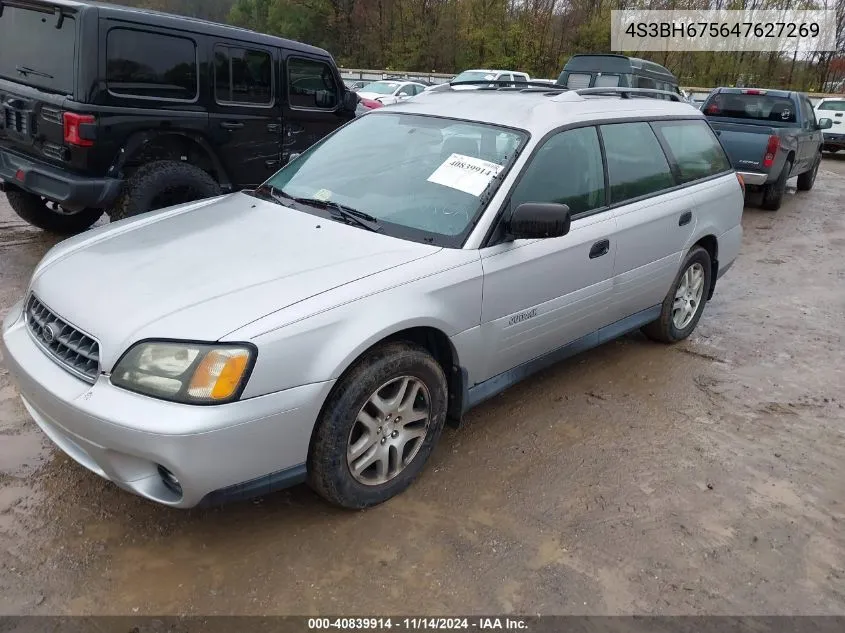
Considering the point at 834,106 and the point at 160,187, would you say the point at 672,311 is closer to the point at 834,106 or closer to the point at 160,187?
the point at 160,187

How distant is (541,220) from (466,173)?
1.68 feet

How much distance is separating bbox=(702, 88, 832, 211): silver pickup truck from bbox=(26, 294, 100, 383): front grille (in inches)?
361

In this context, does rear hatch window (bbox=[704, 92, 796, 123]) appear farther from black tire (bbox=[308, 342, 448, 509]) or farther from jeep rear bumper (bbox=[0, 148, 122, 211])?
black tire (bbox=[308, 342, 448, 509])

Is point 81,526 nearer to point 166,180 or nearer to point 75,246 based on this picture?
point 75,246

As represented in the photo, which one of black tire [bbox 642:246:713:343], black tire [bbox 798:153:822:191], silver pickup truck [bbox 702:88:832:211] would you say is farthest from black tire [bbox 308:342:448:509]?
black tire [bbox 798:153:822:191]

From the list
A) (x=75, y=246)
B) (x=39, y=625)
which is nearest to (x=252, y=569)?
(x=39, y=625)

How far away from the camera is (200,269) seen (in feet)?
8.76

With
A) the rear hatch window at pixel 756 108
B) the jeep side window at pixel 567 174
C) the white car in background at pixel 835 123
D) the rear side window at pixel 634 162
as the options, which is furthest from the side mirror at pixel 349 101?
the white car in background at pixel 835 123

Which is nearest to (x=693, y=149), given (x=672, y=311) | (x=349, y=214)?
(x=672, y=311)

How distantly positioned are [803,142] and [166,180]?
986cm

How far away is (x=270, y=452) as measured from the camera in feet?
7.80

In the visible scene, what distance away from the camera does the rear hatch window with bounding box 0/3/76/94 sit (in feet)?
16.4

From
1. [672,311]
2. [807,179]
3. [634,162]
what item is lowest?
[672,311]

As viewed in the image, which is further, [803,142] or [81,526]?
[803,142]
